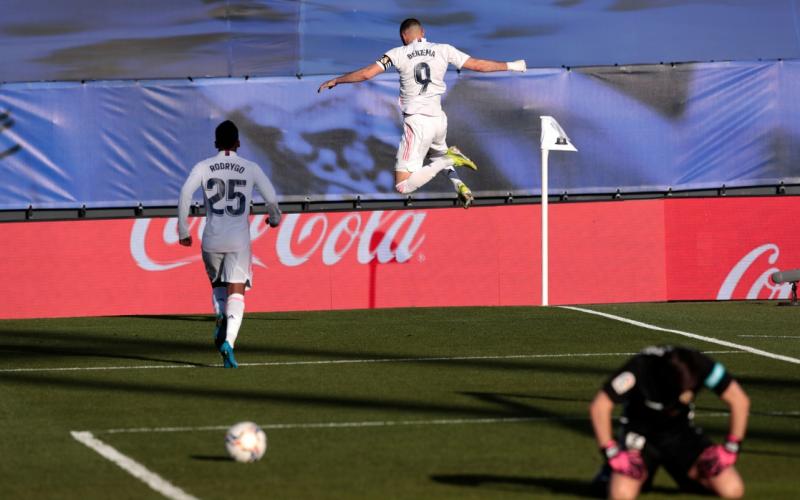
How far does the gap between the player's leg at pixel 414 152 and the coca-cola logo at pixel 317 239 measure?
4.01m

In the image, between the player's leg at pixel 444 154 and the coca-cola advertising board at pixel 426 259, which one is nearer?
the player's leg at pixel 444 154

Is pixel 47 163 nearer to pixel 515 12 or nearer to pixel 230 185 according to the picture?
pixel 515 12

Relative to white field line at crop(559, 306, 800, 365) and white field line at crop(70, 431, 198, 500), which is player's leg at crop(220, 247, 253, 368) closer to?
white field line at crop(70, 431, 198, 500)

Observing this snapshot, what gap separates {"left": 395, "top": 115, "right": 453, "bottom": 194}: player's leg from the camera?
17.7 meters

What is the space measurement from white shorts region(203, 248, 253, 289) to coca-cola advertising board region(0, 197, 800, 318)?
287 inches

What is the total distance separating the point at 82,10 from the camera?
23516 millimetres

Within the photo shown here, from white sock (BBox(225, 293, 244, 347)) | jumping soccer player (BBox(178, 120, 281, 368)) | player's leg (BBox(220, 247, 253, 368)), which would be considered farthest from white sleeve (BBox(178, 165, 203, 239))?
white sock (BBox(225, 293, 244, 347))

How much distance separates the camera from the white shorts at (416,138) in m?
17.7

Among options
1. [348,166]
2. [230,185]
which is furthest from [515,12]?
[230,185]

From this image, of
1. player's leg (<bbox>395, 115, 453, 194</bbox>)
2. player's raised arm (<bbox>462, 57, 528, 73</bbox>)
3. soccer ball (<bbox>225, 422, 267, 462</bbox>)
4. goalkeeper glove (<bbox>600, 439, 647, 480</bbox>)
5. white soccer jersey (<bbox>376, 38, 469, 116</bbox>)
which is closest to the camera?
goalkeeper glove (<bbox>600, 439, 647, 480</bbox>)

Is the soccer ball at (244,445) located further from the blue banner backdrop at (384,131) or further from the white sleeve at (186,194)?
the blue banner backdrop at (384,131)

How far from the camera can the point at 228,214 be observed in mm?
13844

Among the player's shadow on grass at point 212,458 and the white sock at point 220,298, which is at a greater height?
the white sock at point 220,298

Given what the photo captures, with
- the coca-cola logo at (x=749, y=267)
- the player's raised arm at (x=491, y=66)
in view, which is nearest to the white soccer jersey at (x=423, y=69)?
the player's raised arm at (x=491, y=66)
